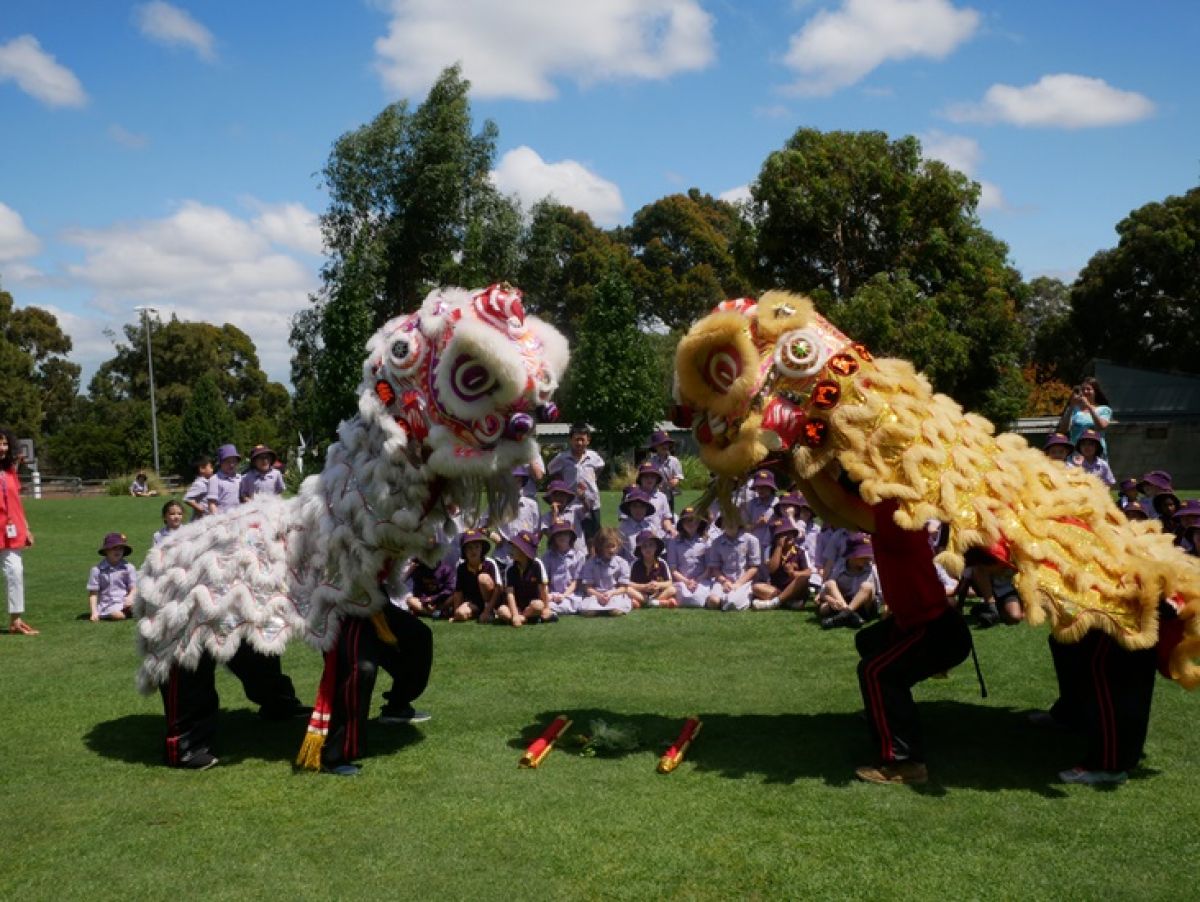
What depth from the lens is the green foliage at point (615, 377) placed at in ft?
92.2

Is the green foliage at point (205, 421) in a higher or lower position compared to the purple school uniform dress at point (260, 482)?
higher

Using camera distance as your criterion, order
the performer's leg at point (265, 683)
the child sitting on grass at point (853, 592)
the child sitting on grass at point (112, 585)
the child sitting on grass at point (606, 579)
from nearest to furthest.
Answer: the performer's leg at point (265, 683) → the child sitting on grass at point (853, 592) → the child sitting on grass at point (606, 579) → the child sitting on grass at point (112, 585)

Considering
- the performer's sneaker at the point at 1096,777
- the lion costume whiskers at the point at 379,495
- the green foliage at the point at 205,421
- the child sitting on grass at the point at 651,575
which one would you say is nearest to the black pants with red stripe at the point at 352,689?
the lion costume whiskers at the point at 379,495

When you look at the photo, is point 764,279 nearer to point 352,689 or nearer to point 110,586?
point 110,586

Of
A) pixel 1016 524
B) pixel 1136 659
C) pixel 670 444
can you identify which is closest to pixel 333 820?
pixel 1016 524

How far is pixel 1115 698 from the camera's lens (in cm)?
517

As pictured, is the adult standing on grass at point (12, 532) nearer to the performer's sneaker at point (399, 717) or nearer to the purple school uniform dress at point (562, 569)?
the purple school uniform dress at point (562, 569)

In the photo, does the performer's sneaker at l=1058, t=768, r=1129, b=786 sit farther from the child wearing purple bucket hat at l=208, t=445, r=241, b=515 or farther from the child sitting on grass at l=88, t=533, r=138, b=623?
the child sitting on grass at l=88, t=533, r=138, b=623

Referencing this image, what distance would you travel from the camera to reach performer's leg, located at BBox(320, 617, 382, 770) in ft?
18.8

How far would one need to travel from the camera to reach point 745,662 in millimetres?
8062

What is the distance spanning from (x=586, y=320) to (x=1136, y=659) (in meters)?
25.5

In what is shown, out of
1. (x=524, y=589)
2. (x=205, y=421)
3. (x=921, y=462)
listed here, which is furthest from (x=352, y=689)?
(x=205, y=421)

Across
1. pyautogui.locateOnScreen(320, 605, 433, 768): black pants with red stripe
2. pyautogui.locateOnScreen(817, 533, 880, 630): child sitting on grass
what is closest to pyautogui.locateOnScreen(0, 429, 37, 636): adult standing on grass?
pyautogui.locateOnScreen(320, 605, 433, 768): black pants with red stripe

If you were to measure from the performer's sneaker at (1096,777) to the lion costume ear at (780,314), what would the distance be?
8.54 feet
